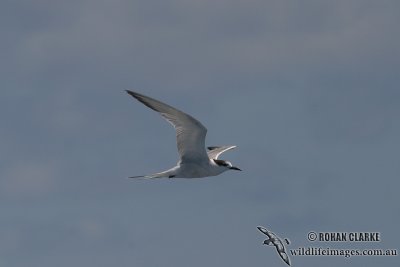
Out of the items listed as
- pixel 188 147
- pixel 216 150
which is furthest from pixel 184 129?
pixel 216 150

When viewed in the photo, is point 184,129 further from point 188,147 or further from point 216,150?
point 216,150

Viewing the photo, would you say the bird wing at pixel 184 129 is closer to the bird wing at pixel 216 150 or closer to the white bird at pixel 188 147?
the white bird at pixel 188 147

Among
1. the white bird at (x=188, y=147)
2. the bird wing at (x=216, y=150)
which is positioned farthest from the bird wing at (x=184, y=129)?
the bird wing at (x=216, y=150)

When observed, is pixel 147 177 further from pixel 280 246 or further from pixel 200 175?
pixel 280 246

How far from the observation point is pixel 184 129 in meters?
40.6

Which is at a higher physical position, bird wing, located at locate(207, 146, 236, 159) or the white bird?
the white bird

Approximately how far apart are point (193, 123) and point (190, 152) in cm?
194

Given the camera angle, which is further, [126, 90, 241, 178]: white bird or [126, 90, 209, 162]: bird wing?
[126, 90, 241, 178]: white bird

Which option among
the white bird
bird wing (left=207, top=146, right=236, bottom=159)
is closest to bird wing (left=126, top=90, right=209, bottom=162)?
the white bird

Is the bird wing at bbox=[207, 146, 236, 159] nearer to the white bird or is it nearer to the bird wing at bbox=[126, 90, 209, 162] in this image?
the white bird

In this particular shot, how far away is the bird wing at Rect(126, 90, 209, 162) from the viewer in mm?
38869

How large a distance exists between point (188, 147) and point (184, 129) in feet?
3.78

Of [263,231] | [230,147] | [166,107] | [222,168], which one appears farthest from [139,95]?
[263,231]

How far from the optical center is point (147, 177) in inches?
1592
